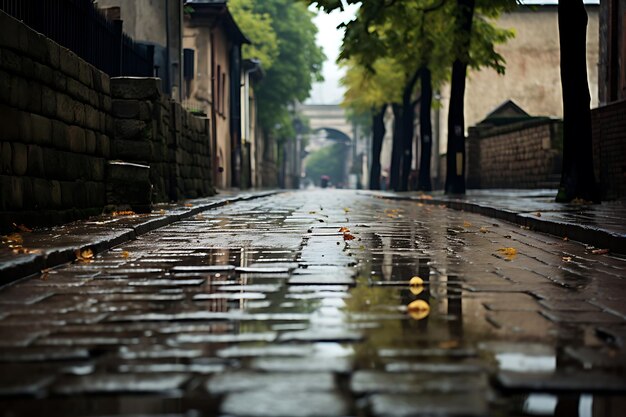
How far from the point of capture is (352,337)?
12.6 ft

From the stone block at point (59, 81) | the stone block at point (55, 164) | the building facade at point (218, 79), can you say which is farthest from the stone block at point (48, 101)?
the building facade at point (218, 79)

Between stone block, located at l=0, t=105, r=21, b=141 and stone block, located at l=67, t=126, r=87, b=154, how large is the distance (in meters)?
1.85

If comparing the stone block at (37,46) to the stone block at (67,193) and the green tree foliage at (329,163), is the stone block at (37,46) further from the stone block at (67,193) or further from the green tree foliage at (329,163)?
the green tree foliage at (329,163)

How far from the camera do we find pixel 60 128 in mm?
9953

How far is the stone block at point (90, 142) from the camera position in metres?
11.3

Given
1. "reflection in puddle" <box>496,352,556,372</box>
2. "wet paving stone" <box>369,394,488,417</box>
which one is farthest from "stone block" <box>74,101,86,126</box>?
"wet paving stone" <box>369,394,488,417</box>

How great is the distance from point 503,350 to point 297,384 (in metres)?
1.02

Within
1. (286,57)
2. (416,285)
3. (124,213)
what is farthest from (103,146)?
(286,57)

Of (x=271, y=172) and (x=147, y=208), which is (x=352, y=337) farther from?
(x=271, y=172)

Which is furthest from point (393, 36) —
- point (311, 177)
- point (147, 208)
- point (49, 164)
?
point (311, 177)

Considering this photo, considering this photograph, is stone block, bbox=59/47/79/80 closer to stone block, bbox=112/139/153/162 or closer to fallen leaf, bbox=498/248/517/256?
stone block, bbox=112/139/153/162

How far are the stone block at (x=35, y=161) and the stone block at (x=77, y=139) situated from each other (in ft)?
3.83

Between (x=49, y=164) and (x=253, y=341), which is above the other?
(x=49, y=164)

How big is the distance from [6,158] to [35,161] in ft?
2.79
